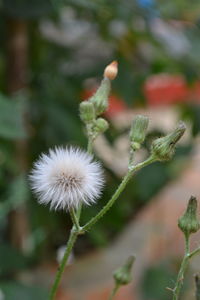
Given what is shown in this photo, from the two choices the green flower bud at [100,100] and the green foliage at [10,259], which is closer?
the green flower bud at [100,100]

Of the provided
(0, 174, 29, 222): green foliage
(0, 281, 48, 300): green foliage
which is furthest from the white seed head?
(0, 281, 48, 300): green foliage

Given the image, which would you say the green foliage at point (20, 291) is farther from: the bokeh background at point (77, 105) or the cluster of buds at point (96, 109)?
the cluster of buds at point (96, 109)

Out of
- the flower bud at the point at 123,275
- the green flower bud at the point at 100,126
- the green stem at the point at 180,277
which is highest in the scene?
the green flower bud at the point at 100,126

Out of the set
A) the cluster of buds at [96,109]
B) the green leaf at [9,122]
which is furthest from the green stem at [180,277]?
the green leaf at [9,122]

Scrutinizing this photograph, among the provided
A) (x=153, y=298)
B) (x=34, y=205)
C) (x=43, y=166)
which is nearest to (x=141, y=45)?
(x=34, y=205)

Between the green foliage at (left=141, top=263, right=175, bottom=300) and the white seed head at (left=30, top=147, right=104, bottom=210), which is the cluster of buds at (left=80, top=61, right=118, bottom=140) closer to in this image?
the white seed head at (left=30, top=147, right=104, bottom=210)

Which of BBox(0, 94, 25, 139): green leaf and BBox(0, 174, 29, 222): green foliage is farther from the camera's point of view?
BBox(0, 174, 29, 222): green foliage

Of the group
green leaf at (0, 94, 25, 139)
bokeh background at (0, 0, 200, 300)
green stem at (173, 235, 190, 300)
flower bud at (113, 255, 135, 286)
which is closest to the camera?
green stem at (173, 235, 190, 300)
